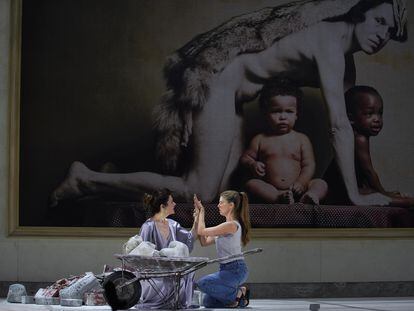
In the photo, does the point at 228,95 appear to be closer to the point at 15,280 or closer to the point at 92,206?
the point at 92,206

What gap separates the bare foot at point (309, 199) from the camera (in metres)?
16.2

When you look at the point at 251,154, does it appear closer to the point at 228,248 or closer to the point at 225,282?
the point at 228,248

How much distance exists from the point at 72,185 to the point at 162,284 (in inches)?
134

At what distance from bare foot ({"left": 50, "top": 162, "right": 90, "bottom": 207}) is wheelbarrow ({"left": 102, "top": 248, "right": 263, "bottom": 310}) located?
3415mm

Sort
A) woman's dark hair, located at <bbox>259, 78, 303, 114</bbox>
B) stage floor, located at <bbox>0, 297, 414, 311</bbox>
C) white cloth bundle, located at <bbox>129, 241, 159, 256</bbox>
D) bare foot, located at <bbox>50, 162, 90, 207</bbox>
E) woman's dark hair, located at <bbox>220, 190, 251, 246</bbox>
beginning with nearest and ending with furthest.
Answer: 1. white cloth bundle, located at <bbox>129, 241, 159, 256</bbox>
2. woman's dark hair, located at <bbox>220, 190, 251, 246</bbox>
3. stage floor, located at <bbox>0, 297, 414, 311</bbox>
4. bare foot, located at <bbox>50, 162, 90, 207</bbox>
5. woman's dark hair, located at <bbox>259, 78, 303, 114</bbox>

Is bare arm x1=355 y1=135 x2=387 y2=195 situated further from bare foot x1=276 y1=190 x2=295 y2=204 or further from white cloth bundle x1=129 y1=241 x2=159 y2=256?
white cloth bundle x1=129 y1=241 x2=159 y2=256

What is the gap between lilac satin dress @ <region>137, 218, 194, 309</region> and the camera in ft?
42.4

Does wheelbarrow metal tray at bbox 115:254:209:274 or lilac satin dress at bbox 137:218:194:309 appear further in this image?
lilac satin dress at bbox 137:218:194:309

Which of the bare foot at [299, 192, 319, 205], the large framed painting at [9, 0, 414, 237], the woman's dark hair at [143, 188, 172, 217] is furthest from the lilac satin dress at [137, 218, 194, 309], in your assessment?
the bare foot at [299, 192, 319, 205]

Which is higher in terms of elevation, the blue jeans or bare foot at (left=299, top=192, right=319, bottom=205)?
bare foot at (left=299, top=192, right=319, bottom=205)

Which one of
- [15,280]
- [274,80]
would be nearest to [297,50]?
[274,80]

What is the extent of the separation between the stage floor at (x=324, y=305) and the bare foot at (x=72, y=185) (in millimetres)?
1782

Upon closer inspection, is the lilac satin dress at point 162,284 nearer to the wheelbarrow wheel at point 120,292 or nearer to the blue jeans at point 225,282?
the blue jeans at point 225,282

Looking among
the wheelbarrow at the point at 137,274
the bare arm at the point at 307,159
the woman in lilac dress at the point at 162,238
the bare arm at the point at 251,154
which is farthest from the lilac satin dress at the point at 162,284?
the bare arm at the point at 307,159
